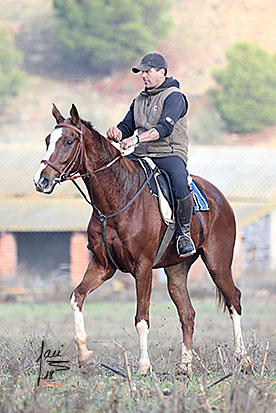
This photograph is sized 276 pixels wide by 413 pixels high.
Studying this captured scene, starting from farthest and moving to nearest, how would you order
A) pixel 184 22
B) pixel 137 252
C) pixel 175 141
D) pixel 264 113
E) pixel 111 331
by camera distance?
pixel 184 22
pixel 264 113
pixel 111 331
pixel 175 141
pixel 137 252

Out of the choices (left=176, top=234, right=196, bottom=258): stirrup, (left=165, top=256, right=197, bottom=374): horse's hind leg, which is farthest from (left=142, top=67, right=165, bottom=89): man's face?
(left=165, top=256, right=197, bottom=374): horse's hind leg

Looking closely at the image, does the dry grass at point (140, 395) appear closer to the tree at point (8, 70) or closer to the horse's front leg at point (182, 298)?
the horse's front leg at point (182, 298)

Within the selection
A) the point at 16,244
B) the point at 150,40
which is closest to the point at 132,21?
the point at 150,40

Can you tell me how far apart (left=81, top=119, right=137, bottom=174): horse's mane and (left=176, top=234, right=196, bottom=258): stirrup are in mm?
849

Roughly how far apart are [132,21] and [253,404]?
99856 millimetres

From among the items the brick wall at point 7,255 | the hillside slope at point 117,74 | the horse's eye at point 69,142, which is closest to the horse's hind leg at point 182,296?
the horse's eye at point 69,142

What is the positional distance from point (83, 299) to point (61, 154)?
147 centimetres

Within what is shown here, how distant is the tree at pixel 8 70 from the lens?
9556 centimetres

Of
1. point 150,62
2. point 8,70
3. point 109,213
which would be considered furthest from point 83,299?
point 8,70

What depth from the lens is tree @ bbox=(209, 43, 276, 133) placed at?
3627 inches

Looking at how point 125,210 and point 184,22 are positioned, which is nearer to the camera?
point 125,210

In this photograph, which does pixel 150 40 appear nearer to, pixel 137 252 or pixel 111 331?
pixel 111 331

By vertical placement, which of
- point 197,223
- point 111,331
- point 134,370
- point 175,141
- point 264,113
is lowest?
point 264,113

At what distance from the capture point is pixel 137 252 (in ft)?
31.7
